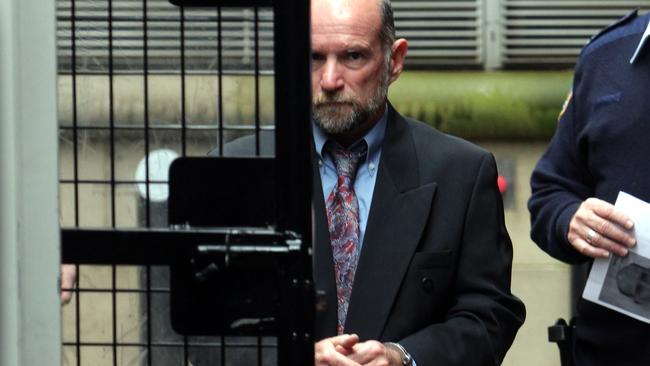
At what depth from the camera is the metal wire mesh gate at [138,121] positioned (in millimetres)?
2525

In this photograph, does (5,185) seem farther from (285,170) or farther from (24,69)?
(285,170)

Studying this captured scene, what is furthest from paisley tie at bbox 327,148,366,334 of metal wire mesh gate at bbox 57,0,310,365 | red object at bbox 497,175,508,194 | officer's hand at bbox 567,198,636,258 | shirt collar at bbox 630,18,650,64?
red object at bbox 497,175,508,194

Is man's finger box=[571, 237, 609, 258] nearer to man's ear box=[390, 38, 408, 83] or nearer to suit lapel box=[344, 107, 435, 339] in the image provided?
suit lapel box=[344, 107, 435, 339]

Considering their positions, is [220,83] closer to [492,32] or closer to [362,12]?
[362,12]

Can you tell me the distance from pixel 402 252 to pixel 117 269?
4.79 ft

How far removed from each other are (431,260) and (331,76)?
0.48 meters

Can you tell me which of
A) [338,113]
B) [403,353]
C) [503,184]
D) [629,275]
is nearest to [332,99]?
[338,113]

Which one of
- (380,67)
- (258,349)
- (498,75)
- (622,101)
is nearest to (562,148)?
(622,101)

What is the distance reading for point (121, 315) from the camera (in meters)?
2.58

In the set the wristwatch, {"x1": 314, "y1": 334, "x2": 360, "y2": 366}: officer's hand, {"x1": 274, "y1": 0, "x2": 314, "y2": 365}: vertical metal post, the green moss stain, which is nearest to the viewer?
{"x1": 274, "y1": 0, "x2": 314, "y2": 365}: vertical metal post

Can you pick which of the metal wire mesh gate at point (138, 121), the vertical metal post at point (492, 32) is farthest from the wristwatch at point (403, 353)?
the vertical metal post at point (492, 32)

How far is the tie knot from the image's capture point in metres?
3.99

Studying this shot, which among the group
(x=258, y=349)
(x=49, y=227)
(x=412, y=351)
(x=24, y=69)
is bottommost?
(x=412, y=351)

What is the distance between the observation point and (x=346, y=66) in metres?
4.00
